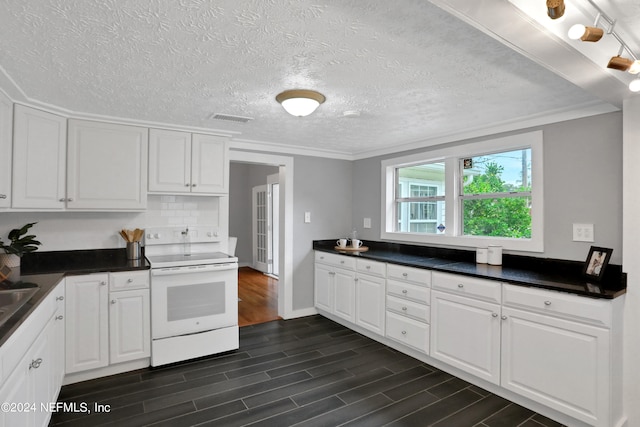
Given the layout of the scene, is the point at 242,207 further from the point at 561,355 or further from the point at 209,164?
the point at 561,355

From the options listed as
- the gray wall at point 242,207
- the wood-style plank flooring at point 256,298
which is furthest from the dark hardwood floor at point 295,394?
the gray wall at point 242,207

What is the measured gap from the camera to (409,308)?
3143 mm

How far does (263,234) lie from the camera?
7.28m

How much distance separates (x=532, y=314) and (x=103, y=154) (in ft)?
11.7

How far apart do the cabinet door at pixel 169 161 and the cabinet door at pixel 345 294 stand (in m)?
1.89

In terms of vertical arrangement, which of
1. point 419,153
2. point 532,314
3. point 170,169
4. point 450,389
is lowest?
point 450,389

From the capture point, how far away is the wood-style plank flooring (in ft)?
14.2

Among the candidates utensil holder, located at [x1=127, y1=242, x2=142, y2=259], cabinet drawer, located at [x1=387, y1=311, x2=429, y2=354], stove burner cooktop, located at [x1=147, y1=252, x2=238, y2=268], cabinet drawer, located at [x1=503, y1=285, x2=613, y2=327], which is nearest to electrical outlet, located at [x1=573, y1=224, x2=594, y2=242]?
cabinet drawer, located at [x1=503, y1=285, x2=613, y2=327]

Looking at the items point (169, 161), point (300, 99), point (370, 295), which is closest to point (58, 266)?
point (169, 161)

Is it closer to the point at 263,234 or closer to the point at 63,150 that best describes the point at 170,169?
the point at 63,150

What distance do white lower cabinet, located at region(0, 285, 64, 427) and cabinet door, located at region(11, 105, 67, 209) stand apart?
2.60ft

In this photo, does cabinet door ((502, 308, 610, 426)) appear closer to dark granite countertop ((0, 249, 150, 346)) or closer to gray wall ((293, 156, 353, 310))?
gray wall ((293, 156, 353, 310))

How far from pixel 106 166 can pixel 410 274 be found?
2849 mm

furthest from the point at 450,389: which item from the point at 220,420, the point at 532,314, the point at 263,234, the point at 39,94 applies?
the point at 263,234
